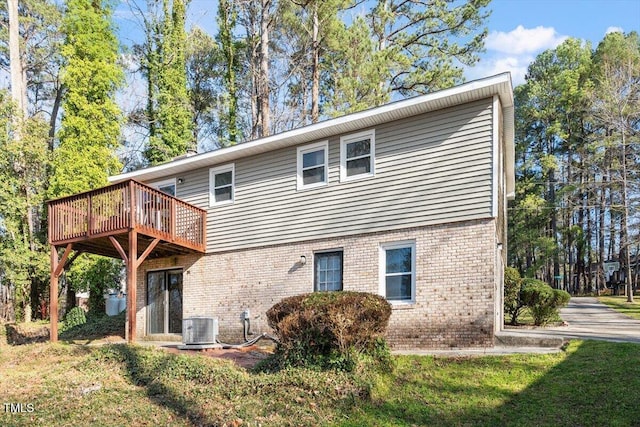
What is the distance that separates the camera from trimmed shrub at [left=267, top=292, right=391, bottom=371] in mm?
6531

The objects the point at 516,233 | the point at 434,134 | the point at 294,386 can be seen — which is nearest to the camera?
the point at 294,386

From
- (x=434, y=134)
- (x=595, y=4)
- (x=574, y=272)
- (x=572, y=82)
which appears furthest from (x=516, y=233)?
(x=434, y=134)

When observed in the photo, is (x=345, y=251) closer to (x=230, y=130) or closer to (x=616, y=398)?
(x=616, y=398)

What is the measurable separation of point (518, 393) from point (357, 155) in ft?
19.6

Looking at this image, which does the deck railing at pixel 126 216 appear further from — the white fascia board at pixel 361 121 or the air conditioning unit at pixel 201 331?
the air conditioning unit at pixel 201 331

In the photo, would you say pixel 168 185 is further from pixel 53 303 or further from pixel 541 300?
pixel 541 300

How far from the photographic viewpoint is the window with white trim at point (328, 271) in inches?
402

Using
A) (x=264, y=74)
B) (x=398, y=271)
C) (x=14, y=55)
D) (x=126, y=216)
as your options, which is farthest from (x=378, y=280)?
(x=14, y=55)

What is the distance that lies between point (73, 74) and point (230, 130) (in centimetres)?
735

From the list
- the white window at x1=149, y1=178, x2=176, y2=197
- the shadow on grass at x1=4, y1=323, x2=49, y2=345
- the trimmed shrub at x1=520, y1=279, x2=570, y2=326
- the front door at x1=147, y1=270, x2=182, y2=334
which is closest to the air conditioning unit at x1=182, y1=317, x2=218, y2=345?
the front door at x1=147, y1=270, x2=182, y2=334

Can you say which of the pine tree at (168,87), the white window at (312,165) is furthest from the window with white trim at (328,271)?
the pine tree at (168,87)

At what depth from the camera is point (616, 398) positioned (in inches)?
216

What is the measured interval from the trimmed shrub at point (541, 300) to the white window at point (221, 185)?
8065mm

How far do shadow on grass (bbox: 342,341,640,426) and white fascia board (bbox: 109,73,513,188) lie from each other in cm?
485
